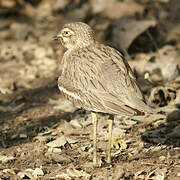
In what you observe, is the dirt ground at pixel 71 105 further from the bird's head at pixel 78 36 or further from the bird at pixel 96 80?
the bird's head at pixel 78 36

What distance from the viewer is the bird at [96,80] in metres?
4.27

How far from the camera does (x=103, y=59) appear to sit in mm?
4723

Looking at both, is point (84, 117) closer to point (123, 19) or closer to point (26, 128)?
point (26, 128)

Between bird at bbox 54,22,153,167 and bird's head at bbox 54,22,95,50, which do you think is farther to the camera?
bird's head at bbox 54,22,95,50

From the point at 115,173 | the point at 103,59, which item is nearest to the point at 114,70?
the point at 103,59

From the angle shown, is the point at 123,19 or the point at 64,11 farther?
the point at 64,11

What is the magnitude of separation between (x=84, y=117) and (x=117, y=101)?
2.09 metres

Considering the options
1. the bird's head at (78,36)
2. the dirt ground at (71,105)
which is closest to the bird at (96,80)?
the bird's head at (78,36)

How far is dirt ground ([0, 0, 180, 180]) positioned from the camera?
4703 millimetres

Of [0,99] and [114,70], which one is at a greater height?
[114,70]

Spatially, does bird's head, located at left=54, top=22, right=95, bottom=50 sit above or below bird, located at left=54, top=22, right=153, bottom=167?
above

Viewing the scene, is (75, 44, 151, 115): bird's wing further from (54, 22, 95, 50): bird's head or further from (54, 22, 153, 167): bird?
(54, 22, 95, 50): bird's head

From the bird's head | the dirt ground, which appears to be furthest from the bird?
the dirt ground

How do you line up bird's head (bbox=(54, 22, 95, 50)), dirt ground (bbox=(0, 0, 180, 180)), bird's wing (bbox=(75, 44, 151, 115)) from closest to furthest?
1. bird's wing (bbox=(75, 44, 151, 115))
2. dirt ground (bbox=(0, 0, 180, 180))
3. bird's head (bbox=(54, 22, 95, 50))
